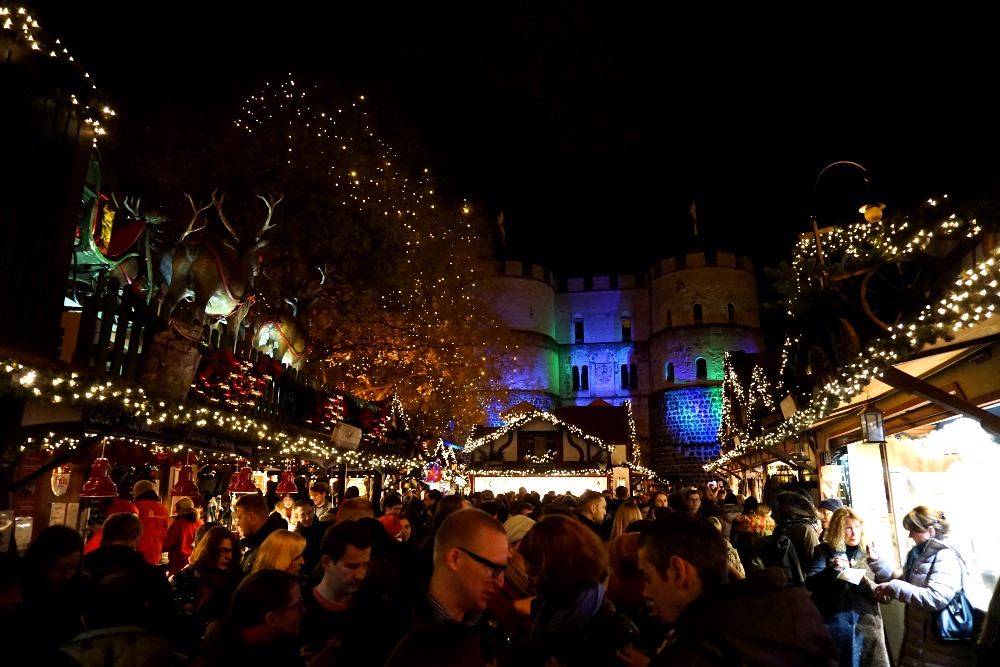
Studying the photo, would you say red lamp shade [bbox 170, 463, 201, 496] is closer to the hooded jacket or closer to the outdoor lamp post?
the hooded jacket

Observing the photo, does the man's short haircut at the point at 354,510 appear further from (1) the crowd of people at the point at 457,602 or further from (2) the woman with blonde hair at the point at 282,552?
(2) the woman with blonde hair at the point at 282,552

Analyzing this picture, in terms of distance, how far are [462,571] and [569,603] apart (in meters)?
0.71

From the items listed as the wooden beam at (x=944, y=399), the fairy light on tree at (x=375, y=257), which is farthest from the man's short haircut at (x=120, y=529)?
the fairy light on tree at (x=375, y=257)

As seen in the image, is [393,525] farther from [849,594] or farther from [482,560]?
[482,560]

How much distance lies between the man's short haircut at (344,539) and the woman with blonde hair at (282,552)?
2.75 ft

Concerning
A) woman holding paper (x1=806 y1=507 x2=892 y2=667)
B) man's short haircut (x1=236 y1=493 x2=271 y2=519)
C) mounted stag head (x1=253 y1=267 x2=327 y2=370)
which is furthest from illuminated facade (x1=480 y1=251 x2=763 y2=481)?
woman holding paper (x1=806 y1=507 x2=892 y2=667)

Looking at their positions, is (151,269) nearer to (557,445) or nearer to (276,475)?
(276,475)

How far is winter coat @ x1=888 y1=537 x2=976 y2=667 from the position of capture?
4.50 metres

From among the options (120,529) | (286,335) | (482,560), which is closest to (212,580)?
(120,529)

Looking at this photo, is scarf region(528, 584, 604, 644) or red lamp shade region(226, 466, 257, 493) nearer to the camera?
scarf region(528, 584, 604, 644)

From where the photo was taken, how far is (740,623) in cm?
197

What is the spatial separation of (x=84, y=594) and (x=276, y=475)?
1564 cm

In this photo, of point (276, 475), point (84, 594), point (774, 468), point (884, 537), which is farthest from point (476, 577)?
point (276, 475)

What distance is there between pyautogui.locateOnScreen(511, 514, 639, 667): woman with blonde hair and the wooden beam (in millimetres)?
3773
